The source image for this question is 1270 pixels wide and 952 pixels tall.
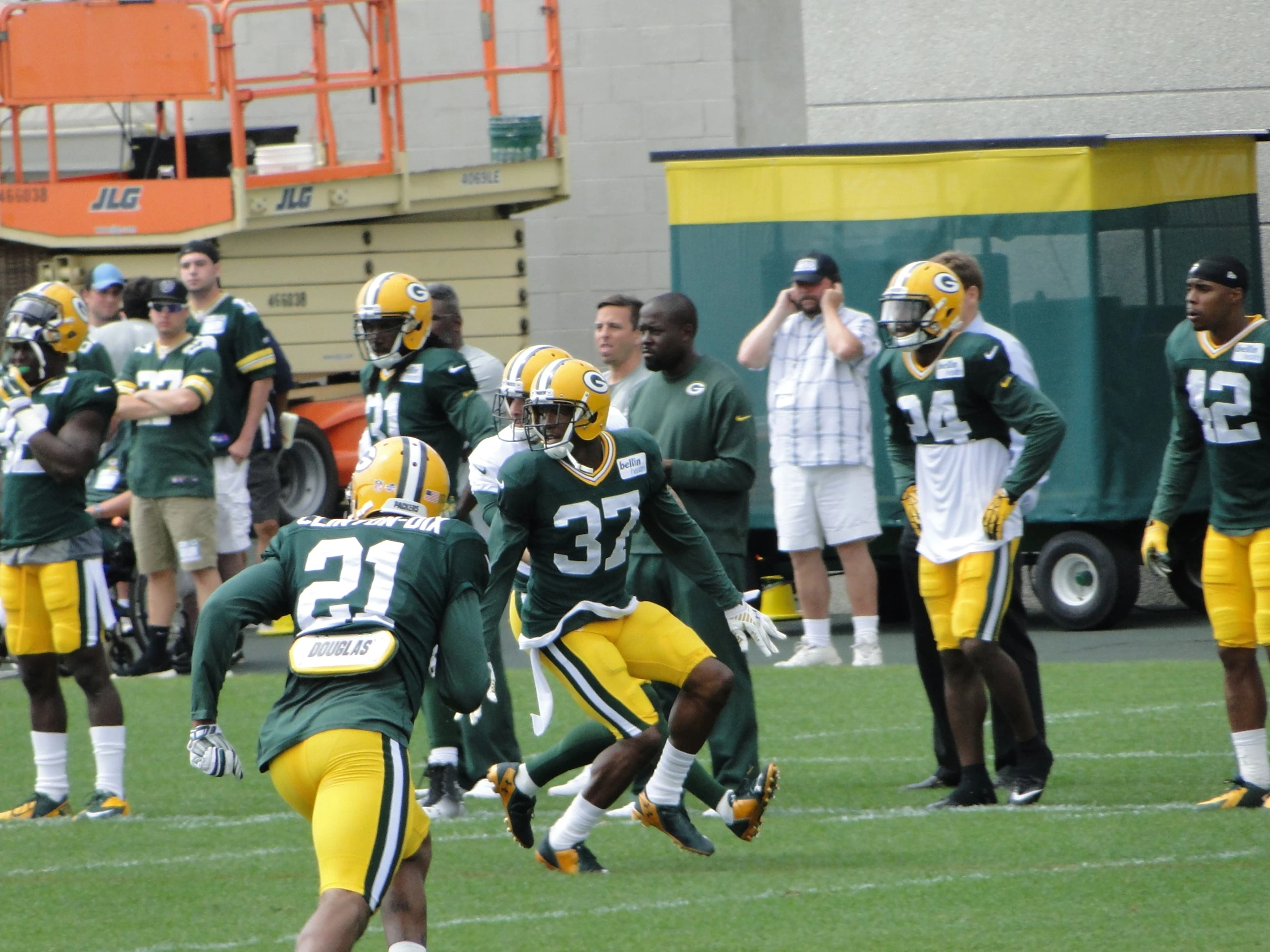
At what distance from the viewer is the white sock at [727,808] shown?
713 centimetres

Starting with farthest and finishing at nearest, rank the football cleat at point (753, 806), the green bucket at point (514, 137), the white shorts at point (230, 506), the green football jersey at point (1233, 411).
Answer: the green bucket at point (514, 137) → the white shorts at point (230, 506) → the green football jersey at point (1233, 411) → the football cleat at point (753, 806)

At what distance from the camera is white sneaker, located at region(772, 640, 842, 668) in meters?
11.7

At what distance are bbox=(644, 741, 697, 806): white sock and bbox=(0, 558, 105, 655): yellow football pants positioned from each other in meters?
2.45

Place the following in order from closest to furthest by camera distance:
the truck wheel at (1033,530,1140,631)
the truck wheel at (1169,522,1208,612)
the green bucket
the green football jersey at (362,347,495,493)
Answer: the green football jersey at (362,347,495,493)
the truck wheel at (1033,530,1140,631)
the truck wheel at (1169,522,1208,612)
the green bucket

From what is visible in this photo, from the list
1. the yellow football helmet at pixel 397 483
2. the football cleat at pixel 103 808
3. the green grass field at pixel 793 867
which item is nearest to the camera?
the yellow football helmet at pixel 397 483

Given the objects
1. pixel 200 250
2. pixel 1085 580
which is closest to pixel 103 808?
pixel 200 250

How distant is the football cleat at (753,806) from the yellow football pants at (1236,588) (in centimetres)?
177

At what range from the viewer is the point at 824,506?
1160cm

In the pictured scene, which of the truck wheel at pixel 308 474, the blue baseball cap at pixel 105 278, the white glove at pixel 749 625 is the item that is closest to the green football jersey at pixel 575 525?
the white glove at pixel 749 625

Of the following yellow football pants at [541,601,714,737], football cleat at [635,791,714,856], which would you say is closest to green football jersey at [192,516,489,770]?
yellow football pants at [541,601,714,737]

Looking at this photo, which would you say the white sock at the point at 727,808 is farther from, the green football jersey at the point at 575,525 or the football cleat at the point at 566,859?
the green football jersey at the point at 575,525

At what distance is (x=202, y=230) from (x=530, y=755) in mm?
6298

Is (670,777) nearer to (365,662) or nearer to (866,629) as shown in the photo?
(365,662)

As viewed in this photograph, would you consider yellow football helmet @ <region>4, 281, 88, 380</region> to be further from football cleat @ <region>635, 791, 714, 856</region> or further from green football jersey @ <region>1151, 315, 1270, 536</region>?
green football jersey @ <region>1151, 315, 1270, 536</region>
